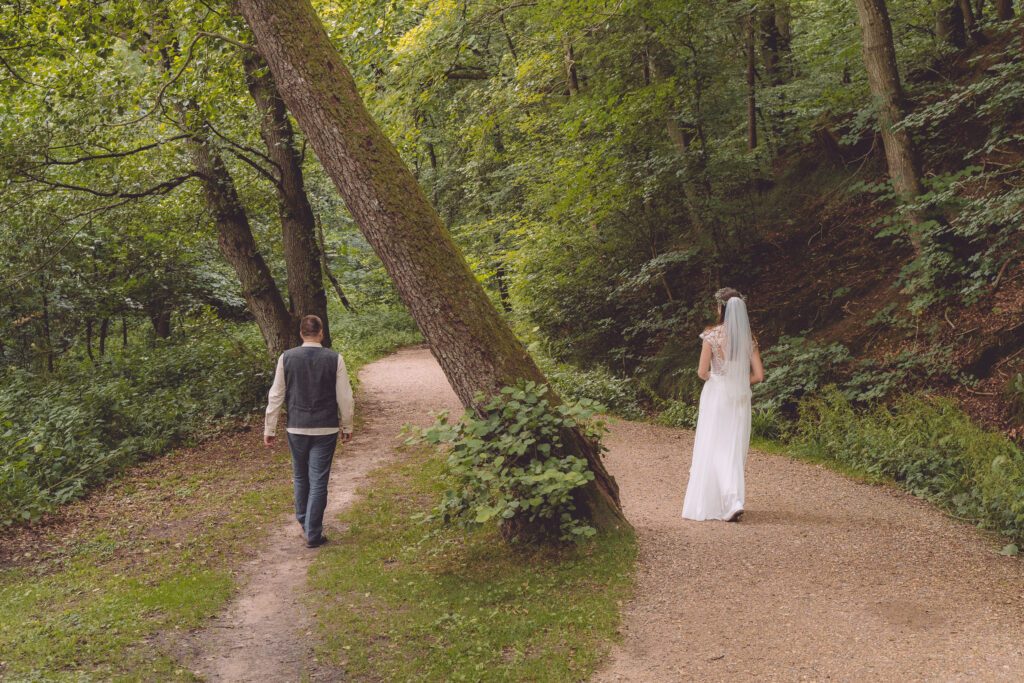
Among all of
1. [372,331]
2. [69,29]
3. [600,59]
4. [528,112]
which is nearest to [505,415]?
[69,29]

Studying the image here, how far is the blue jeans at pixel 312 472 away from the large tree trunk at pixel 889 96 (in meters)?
7.79

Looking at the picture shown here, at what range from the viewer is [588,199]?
557 inches

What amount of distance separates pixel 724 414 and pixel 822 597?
2140 mm

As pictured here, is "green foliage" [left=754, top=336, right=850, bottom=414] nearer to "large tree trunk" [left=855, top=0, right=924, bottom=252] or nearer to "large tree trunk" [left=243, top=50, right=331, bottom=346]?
"large tree trunk" [left=855, top=0, right=924, bottom=252]

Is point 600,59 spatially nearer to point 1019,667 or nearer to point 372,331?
point 1019,667

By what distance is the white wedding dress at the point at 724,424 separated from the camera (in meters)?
7.04

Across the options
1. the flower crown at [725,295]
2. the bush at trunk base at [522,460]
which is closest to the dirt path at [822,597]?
the bush at trunk base at [522,460]

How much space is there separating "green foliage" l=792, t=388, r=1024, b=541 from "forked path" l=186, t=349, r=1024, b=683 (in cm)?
27

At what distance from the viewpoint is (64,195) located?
43.5 ft

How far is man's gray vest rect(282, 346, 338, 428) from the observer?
725cm

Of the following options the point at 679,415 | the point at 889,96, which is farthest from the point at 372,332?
the point at 889,96

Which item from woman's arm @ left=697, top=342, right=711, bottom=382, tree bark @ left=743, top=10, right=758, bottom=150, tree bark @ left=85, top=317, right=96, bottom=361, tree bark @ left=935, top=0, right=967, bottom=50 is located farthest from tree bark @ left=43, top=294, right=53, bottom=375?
tree bark @ left=935, top=0, right=967, bottom=50

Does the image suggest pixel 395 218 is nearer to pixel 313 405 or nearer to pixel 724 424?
pixel 313 405

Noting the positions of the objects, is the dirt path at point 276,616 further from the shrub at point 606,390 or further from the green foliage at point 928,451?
the green foliage at point 928,451
